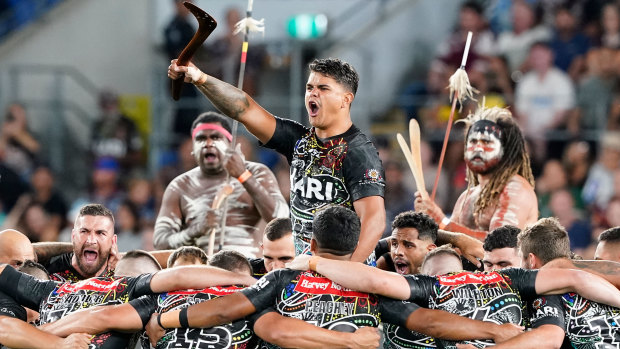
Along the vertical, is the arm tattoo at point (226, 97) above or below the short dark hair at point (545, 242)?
above

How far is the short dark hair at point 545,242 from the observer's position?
5.80 meters

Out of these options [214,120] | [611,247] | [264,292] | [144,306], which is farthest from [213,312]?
[214,120]

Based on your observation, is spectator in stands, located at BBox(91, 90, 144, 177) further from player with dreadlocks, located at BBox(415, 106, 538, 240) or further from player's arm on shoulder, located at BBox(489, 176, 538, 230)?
player's arm on shoulder, located at BBox(489, 176, 538, 230)

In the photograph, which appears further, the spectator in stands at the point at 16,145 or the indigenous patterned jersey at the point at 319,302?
the spectator in stands at the point at 16,145

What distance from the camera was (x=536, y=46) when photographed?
37.9 ft

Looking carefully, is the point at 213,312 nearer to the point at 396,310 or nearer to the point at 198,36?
the point at 396,310

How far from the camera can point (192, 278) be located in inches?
220

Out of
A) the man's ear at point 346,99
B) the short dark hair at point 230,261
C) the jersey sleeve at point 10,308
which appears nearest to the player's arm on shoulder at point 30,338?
the jersey sleeve at point 10,308

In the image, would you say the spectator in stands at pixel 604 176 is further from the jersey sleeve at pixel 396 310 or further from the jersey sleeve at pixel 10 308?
the jersey sleeve at pixel 10 308

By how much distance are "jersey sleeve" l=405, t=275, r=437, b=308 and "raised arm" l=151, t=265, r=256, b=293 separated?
95 cm

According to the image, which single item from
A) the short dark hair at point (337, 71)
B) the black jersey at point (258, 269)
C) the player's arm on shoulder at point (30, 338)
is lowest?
the player's arm on shoulder at point (30, 338)

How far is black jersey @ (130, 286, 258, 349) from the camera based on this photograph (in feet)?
18.1

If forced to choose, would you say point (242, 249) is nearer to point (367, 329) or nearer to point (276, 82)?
point (367, 329)

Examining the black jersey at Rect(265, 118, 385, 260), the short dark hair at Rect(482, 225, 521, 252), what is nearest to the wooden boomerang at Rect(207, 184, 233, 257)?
the black jersey at Rect(265, 118, 385, 260)
